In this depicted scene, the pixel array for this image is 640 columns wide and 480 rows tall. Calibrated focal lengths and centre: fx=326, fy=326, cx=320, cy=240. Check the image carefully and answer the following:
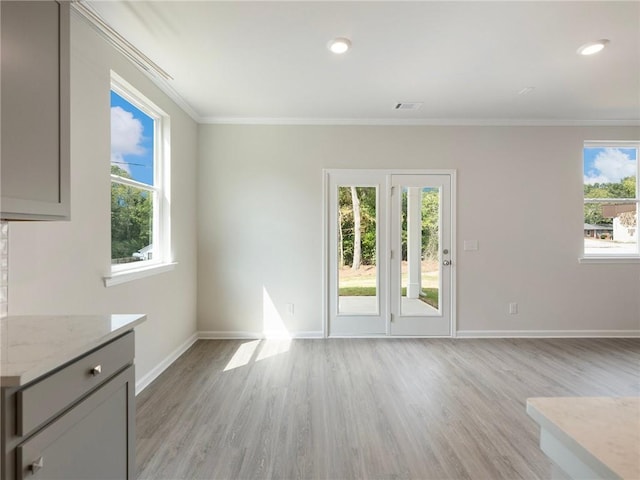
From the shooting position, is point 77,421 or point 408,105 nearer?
point 77,421

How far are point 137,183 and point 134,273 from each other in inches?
32.4

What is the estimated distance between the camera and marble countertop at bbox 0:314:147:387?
37.2 inches

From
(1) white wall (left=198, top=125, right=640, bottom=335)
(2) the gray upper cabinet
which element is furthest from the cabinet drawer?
(1) white wall (left=198, top=125, right=640, bottom=335)

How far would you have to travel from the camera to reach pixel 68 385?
3.55 ft

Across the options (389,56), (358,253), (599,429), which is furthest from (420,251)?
(599,429)

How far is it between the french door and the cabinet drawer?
3071 mm

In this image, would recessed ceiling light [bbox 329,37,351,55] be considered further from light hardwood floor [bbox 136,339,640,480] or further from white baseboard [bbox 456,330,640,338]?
white baseboard [bbox 456,330,640,338]

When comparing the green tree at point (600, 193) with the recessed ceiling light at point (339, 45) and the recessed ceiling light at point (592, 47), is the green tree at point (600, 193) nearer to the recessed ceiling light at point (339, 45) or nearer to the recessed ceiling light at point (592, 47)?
the recessed ceiling light at point (592, 47)

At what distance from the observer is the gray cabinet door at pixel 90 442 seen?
97cm

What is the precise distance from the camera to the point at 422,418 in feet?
7.86

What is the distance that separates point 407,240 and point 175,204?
284cm

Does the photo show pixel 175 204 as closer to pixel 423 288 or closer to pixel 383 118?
pixel 383 118

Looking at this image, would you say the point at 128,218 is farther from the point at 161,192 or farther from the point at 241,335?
the point at 241,335

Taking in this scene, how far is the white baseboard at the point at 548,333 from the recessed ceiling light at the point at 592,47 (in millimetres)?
3174
